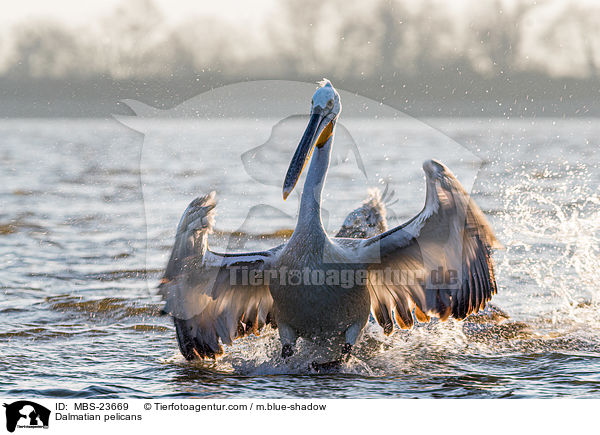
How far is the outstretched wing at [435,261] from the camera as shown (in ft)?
17.4

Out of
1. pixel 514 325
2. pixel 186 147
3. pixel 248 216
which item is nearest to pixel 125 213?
pixel 248 216

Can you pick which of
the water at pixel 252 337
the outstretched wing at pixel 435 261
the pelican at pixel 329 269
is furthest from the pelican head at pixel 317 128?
the water at pixel 252 337

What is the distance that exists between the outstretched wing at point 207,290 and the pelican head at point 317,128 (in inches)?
24.2

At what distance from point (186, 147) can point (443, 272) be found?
25.9m

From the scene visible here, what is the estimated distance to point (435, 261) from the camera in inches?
227

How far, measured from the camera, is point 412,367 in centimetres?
591

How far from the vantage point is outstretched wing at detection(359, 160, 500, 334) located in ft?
17.4

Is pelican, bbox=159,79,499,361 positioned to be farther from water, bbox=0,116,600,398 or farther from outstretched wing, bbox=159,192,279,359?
water, bbox=0,116,600,398

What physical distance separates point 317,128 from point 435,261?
4.25ft
